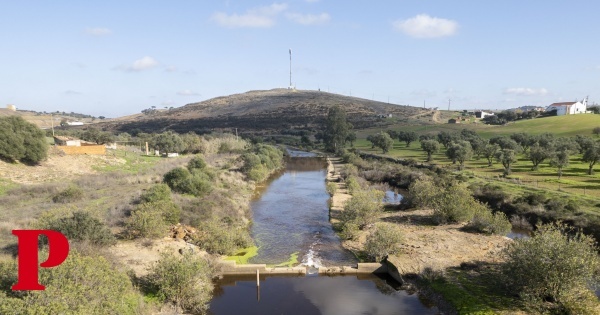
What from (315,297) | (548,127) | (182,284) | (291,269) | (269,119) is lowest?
(315,297)

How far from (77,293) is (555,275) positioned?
21984 millimetres

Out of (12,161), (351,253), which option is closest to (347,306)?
(351,253)

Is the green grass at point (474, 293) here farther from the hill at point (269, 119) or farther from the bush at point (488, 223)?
the hill at point (269, 119)

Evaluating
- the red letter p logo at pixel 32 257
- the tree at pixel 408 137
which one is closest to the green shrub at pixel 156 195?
the red letter p logo at pixel 32 257

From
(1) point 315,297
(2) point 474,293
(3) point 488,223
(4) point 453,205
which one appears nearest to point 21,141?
(1) point 315,297

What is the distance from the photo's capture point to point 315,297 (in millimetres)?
21938

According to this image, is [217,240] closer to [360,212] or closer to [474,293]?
[360,212]

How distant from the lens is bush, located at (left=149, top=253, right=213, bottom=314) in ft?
65.1

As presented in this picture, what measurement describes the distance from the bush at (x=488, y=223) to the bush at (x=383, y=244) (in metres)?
9.17

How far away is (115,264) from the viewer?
67.3 ft

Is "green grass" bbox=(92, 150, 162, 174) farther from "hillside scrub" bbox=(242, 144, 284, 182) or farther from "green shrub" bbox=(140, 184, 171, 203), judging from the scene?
"green shrub" bbox=(140, 184, 171, 203)

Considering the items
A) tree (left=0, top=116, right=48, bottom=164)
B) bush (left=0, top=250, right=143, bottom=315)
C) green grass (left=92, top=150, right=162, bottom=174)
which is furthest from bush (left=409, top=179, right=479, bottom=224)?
tree (left=0, top=116, right=48, bottom=164)

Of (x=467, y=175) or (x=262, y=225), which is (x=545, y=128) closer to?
(x=467, y=175)

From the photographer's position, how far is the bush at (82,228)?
21.8 metres
